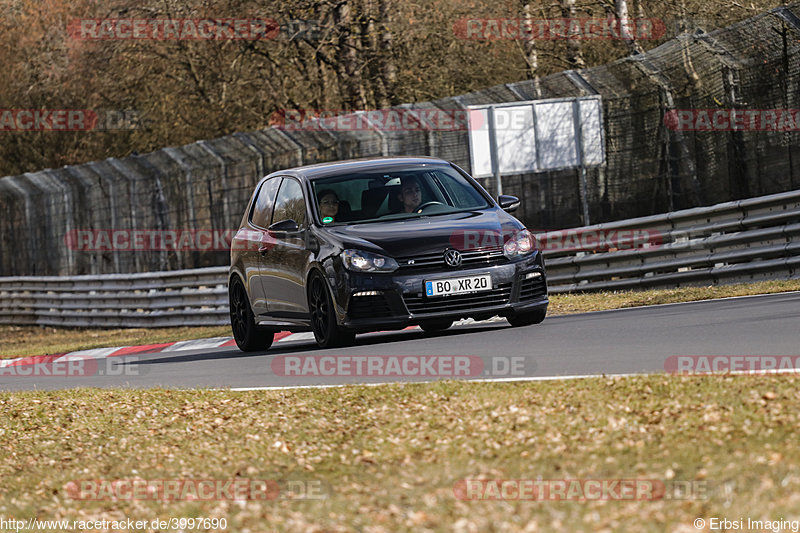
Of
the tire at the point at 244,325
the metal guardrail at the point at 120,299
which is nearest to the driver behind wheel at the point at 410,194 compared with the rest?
the tire at the point at 244,325

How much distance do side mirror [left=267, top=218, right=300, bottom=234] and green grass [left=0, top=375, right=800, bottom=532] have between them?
291 cm

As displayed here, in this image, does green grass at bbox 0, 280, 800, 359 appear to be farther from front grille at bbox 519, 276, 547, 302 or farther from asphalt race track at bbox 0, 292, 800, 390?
front grille at bbox 519, 276, 547, 302

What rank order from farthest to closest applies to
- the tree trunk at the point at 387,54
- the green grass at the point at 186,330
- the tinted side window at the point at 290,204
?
the tree trunk at the point at 387,54 → the green grass at the point at 186,330 → the tinted side window at the point at 290,204

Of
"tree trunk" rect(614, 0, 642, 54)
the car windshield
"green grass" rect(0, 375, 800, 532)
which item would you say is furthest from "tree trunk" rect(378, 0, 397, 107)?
"green grass" rect(0, 375, 800, 532)

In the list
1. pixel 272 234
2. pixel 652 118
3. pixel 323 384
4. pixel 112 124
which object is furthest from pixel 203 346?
pixel 112 124

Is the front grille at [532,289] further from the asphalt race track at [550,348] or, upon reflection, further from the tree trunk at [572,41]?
the tree trunk at [572,41]

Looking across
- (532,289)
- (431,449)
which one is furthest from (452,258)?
(431,449)

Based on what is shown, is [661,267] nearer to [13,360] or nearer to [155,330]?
[13,360]

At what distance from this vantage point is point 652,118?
1909 cm

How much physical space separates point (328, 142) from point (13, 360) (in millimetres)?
6126

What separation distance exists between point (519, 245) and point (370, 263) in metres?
1.37

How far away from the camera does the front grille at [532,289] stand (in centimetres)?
1223

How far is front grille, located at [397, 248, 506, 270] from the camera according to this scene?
463 inches

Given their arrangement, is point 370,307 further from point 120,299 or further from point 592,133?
point 120,299
